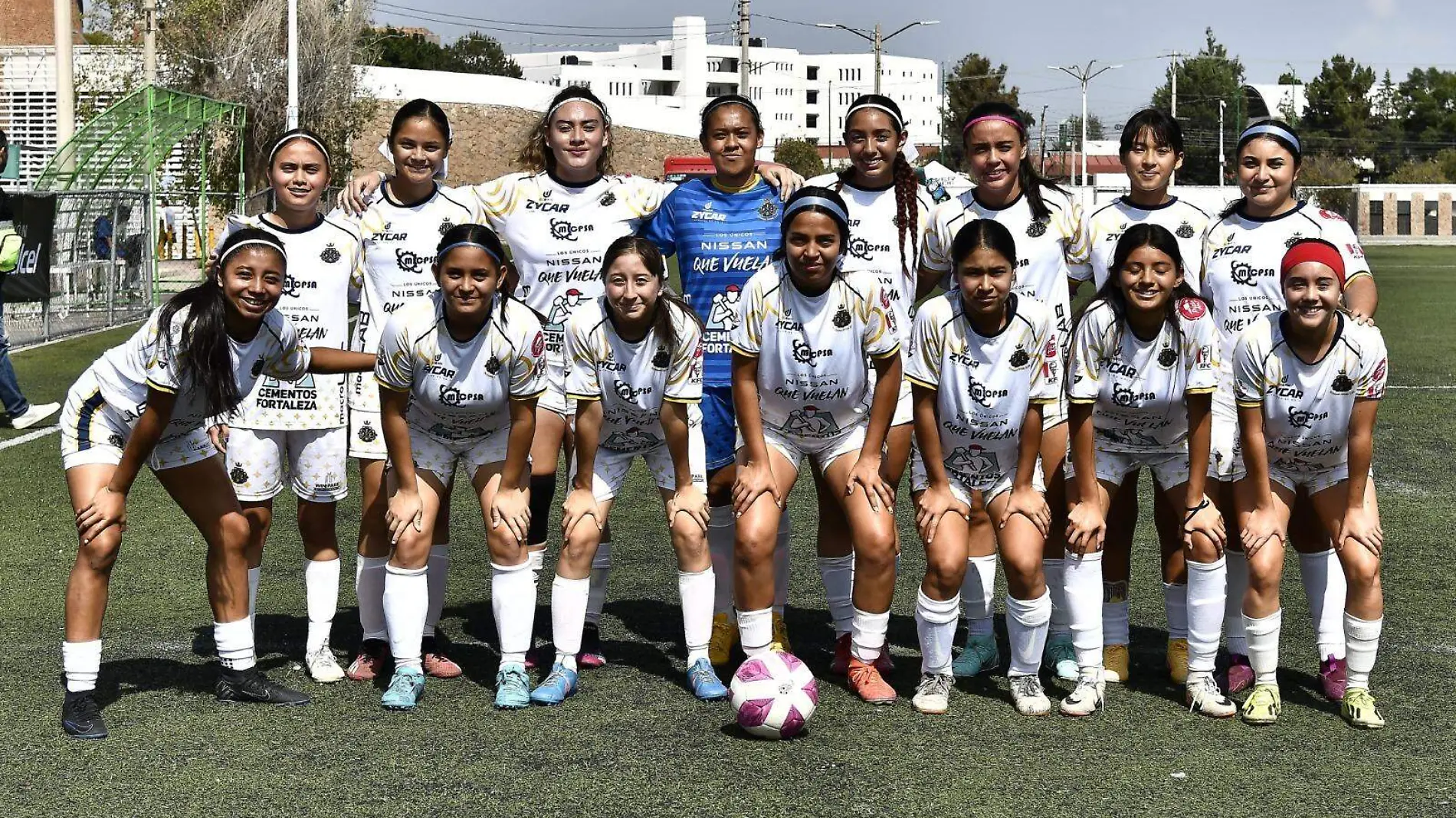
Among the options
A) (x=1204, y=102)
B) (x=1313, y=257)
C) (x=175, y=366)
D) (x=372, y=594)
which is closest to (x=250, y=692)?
(x=372, y=594)

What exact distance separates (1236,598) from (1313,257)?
4.55 ft

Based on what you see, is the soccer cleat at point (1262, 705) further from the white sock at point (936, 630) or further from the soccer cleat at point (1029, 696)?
the white sock at point (936, 630)

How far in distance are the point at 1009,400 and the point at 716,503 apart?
52.1 inches

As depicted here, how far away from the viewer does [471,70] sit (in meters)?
97.2

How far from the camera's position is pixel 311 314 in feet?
19.4

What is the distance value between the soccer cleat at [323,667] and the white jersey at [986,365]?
2.39 m

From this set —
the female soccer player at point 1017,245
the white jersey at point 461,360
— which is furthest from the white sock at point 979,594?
the white jersey at point 461,360

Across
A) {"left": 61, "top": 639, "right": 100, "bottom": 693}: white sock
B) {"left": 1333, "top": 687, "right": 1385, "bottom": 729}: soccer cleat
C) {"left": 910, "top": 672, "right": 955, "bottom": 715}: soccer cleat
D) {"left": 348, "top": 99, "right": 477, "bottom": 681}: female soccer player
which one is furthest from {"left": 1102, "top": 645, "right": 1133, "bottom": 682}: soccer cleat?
{"left": 61, "top": 639, "right": 100, "bottom": 693}: white sock

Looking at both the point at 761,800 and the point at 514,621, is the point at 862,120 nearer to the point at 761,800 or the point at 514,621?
the point at 514,621

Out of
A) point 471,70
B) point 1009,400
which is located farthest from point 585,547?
point 471,70

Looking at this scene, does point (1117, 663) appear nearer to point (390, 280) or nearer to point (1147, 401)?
point (1147, 401)

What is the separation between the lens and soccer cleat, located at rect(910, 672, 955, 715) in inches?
214

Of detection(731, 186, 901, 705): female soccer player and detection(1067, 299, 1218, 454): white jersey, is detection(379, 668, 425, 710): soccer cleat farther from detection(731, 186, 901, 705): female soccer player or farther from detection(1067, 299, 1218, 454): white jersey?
detection(1067, 299, 1218, 454): white jersey

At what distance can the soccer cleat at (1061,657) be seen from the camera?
582cm
